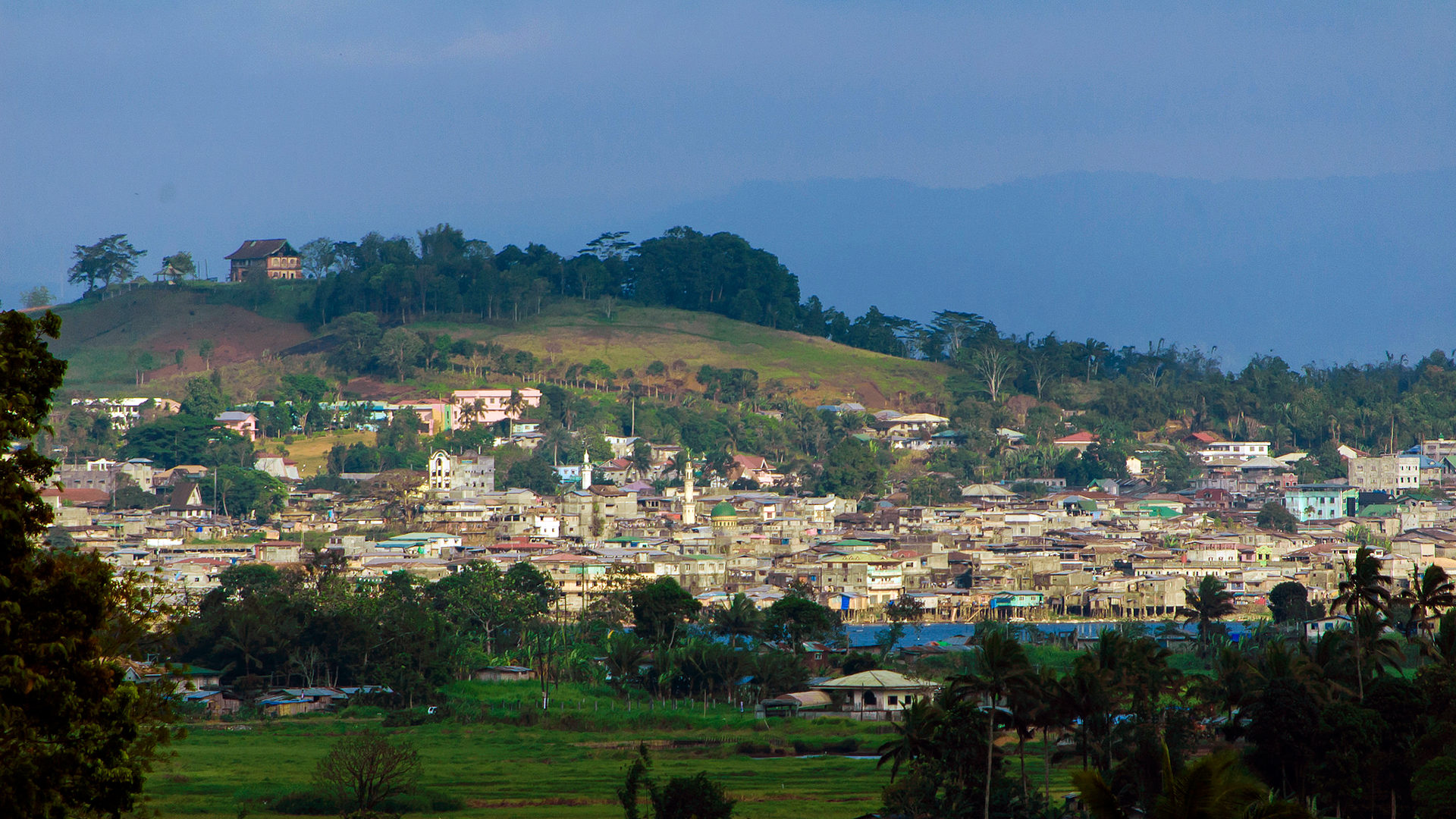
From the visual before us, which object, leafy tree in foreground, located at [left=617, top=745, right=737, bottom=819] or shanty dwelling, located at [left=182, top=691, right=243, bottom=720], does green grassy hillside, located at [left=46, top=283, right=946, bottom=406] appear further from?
leafy tree in foreground, located at [left=617, top=745, right=737, bottom=819]

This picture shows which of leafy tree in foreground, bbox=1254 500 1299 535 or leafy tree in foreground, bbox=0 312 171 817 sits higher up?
leafy tree in foreground, bbox=1254 500 1299 535

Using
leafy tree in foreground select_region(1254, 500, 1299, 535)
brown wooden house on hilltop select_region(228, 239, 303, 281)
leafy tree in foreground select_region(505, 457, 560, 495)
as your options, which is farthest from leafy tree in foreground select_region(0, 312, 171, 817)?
brown wooden house on hilltop select_region(228, 239, 303, 281)

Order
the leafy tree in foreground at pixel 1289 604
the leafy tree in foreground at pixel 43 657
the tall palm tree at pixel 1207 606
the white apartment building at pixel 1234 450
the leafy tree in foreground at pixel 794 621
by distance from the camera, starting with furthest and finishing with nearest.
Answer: the white apartment building at pixel 1234 450 → the leafy tree in foreground at pixel 1289 604 → the tall palm tree at pixel 1207 606 → the leafy tree in foreground at pixel 794 621 → the leafy tree in foreground at pixel 43 657

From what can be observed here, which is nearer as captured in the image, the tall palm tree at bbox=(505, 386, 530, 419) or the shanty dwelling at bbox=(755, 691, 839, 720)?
the shanty dwelling at bbox=(755, 691, 839, 720)

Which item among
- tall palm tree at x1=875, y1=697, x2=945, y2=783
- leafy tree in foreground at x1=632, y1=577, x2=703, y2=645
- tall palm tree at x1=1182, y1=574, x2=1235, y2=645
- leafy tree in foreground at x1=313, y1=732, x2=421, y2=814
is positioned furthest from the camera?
tall palm tree at x1=1182, y1=574, x2=1235, y2=645

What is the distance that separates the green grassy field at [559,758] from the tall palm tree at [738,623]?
15.9 feet

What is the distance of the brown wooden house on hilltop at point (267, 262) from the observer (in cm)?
13488

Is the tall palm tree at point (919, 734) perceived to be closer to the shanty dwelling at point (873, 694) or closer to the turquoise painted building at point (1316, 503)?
the shanty dwelling at point (873, 694)

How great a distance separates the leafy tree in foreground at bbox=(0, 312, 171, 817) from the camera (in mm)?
12625

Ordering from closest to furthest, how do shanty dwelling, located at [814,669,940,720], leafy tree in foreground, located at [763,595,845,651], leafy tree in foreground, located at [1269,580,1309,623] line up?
shanty dwelling, located at [814,669,940,720] → leafy tree in foreground, located at [763,595,845,651] → leafy tree in foreground, located at [1269,580,1309,623]

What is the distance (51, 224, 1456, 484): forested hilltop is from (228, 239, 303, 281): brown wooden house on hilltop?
169 centimetres

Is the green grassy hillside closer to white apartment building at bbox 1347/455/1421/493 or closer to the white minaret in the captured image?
the white minaret

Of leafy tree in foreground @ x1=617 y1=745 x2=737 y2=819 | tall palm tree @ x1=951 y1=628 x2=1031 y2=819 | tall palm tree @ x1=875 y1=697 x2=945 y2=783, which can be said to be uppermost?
tall palm tree @ x1=951 y1=628 x2=1031 y2=819

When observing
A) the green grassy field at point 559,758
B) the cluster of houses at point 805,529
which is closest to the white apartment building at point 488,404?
the cluster of houses at point 805,529
